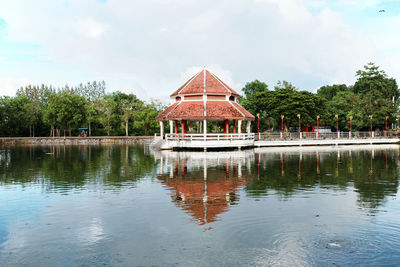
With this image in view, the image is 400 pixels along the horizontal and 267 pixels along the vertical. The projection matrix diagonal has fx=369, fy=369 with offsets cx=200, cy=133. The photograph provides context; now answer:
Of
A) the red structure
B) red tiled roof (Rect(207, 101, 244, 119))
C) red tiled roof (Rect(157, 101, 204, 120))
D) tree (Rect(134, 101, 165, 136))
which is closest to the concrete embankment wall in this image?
tree (Rect(134, 101, 165, 136))

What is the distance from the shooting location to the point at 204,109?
126 feet

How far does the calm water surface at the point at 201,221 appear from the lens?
738 cm

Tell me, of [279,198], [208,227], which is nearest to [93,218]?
[208,227]

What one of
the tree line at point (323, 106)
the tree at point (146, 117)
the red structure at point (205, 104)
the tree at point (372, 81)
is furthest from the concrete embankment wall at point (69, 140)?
the tree at point (372, 81)

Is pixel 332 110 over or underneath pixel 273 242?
over

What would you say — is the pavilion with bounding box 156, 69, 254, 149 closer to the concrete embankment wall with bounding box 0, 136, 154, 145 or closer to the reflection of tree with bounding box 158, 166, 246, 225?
the reflection of tree with bounding box 158, 166, 246, 225

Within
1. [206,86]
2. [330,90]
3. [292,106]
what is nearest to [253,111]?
[292,106]

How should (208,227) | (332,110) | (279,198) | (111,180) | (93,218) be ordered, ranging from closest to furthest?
(208,227), (93,218), (279,198), (111,180), (332,110)

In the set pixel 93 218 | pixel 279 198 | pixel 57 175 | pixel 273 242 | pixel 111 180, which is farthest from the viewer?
pixel 57 175

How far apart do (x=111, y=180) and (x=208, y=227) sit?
369 inches

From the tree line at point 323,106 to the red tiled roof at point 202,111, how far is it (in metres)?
13.0

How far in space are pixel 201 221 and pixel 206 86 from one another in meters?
32.0

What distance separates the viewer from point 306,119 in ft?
186

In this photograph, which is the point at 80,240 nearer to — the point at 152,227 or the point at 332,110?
the point at 152,227
